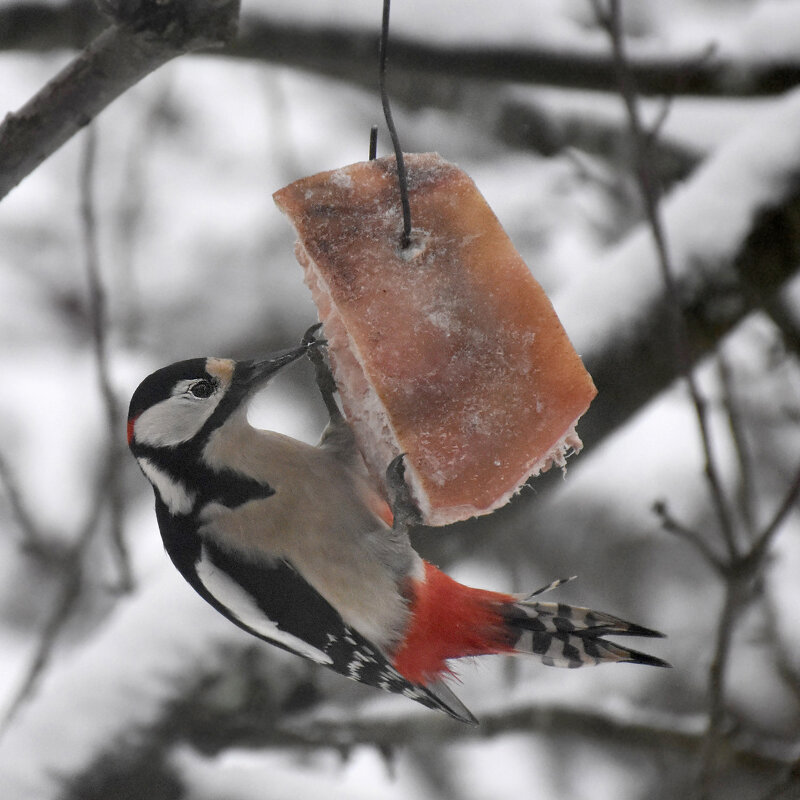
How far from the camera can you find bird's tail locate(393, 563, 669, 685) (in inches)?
96.0

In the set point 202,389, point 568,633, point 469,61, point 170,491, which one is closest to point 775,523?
point 568,633

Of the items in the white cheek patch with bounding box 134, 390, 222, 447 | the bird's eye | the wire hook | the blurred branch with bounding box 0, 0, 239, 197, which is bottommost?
the white cheek patch with bounding box 134, 390, 222, 447

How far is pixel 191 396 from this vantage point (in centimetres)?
227

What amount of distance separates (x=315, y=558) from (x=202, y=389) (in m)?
0.53

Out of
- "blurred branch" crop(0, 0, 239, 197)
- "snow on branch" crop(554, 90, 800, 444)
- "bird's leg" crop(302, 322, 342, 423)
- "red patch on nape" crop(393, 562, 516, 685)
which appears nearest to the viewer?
"blurred branch" crop(0, 0, 239, 197)

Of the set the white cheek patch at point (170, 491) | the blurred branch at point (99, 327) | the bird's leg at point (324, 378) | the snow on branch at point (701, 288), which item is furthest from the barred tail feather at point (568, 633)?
the blurred branch at point (99, 327)

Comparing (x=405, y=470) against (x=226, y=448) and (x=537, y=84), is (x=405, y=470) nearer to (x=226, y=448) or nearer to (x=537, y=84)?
(x=226, y=448)

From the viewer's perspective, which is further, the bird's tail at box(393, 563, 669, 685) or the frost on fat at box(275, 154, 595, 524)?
the bird's tail at box(393, 563, 669, 685)

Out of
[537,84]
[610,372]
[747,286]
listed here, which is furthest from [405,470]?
[537,84]

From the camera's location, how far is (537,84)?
3.66 m

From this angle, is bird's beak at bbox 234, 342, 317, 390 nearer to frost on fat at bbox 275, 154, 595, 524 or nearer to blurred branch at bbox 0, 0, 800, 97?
frost on fat at bbox 275, 154, 595, 524

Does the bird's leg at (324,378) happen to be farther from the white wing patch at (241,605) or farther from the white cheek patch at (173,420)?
the white wing patch at (241,605)

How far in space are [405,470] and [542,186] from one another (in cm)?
415

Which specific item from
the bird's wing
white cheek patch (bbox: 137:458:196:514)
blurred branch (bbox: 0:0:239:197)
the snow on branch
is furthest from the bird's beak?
the snow on branch
